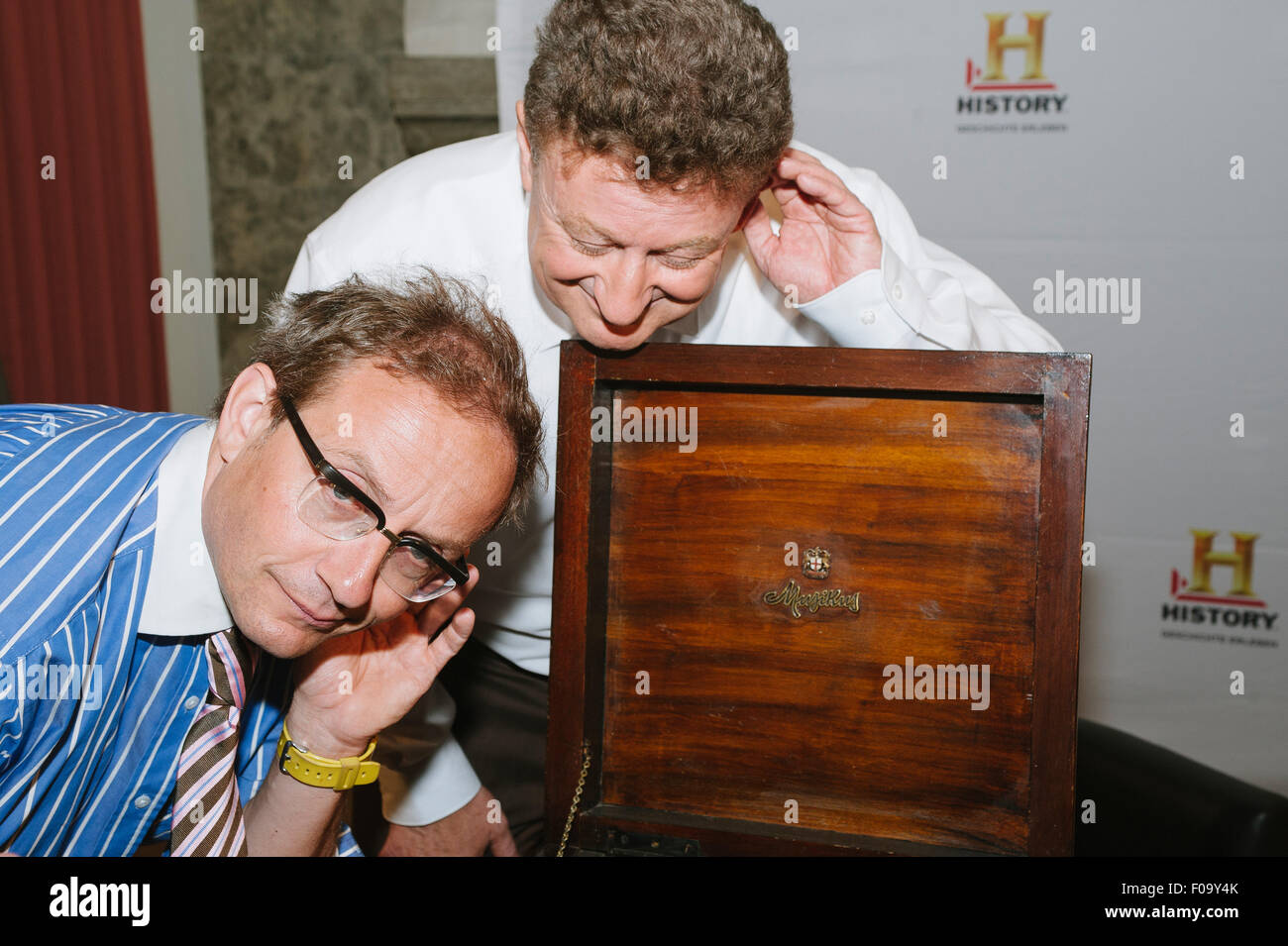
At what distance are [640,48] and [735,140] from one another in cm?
17

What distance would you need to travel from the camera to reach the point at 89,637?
4.12 ft

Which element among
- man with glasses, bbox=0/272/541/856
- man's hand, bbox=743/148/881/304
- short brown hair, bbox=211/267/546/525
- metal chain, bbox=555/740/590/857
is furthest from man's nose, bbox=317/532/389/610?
man's hand, bbox=743/148/881/304

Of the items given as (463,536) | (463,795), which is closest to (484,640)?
(463,795)

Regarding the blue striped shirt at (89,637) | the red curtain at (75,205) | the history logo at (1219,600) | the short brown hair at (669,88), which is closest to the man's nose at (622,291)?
the short brown hair at (669,88)

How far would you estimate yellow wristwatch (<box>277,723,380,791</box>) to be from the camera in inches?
57.7

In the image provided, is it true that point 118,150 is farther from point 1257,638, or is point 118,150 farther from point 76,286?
point 1257,638

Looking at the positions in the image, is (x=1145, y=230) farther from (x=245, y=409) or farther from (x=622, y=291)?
(x=245, y=409)

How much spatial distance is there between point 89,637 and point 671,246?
92 centimetres

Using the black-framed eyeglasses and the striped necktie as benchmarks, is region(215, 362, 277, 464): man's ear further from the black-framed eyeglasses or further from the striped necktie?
the striped necktie

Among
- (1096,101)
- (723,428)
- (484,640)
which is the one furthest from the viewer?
(1096,101)

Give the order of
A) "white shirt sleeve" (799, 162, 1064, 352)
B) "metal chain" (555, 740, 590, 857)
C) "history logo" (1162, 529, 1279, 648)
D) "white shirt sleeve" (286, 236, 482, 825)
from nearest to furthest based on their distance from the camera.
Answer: "metal chain" (555, 740, 590, 857) → "white shirt sleeve" (799, 162, 1064, 352) → "white shirt sleeve" (286, 236, 482, 825) → "history logo" (1162, 529, 1279, 648)

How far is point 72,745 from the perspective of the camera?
1303mm

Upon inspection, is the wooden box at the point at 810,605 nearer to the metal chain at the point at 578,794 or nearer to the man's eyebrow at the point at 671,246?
the metal chain at the point at 578,794

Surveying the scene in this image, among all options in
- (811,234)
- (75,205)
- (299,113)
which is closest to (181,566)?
(811,234)
